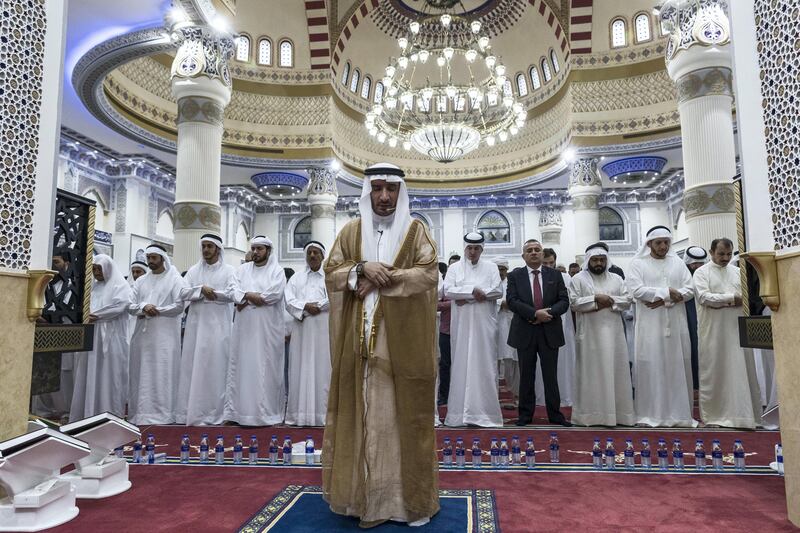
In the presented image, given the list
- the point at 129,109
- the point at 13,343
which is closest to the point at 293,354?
the point at 13,343

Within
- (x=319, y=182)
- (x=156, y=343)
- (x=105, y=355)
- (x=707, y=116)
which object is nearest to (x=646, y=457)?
(x=156, y=343)

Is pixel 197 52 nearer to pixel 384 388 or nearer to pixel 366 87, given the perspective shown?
pixel 384 388

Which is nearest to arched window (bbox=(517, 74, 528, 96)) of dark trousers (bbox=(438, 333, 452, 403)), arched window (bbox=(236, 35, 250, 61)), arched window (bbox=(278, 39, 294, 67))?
arched window (bbox=(278, 39, 294, 67))

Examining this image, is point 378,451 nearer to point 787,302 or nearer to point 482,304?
point 787,302

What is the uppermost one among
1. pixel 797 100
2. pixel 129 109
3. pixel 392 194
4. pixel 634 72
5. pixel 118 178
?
pixel 634 72

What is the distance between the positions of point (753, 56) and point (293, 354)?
142 inches

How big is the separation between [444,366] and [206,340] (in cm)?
216

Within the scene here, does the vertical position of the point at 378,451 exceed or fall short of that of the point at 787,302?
it falls short

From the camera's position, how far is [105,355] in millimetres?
4695

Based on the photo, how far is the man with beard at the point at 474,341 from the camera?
169 inches

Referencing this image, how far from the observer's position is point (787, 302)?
2.18 meters

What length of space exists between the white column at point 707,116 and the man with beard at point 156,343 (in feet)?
18.6

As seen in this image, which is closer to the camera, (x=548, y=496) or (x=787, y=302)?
(x=787, y=302)

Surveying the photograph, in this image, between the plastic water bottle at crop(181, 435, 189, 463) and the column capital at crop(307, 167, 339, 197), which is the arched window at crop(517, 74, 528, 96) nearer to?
the column capital at crop(307, 167, 339, 197)
